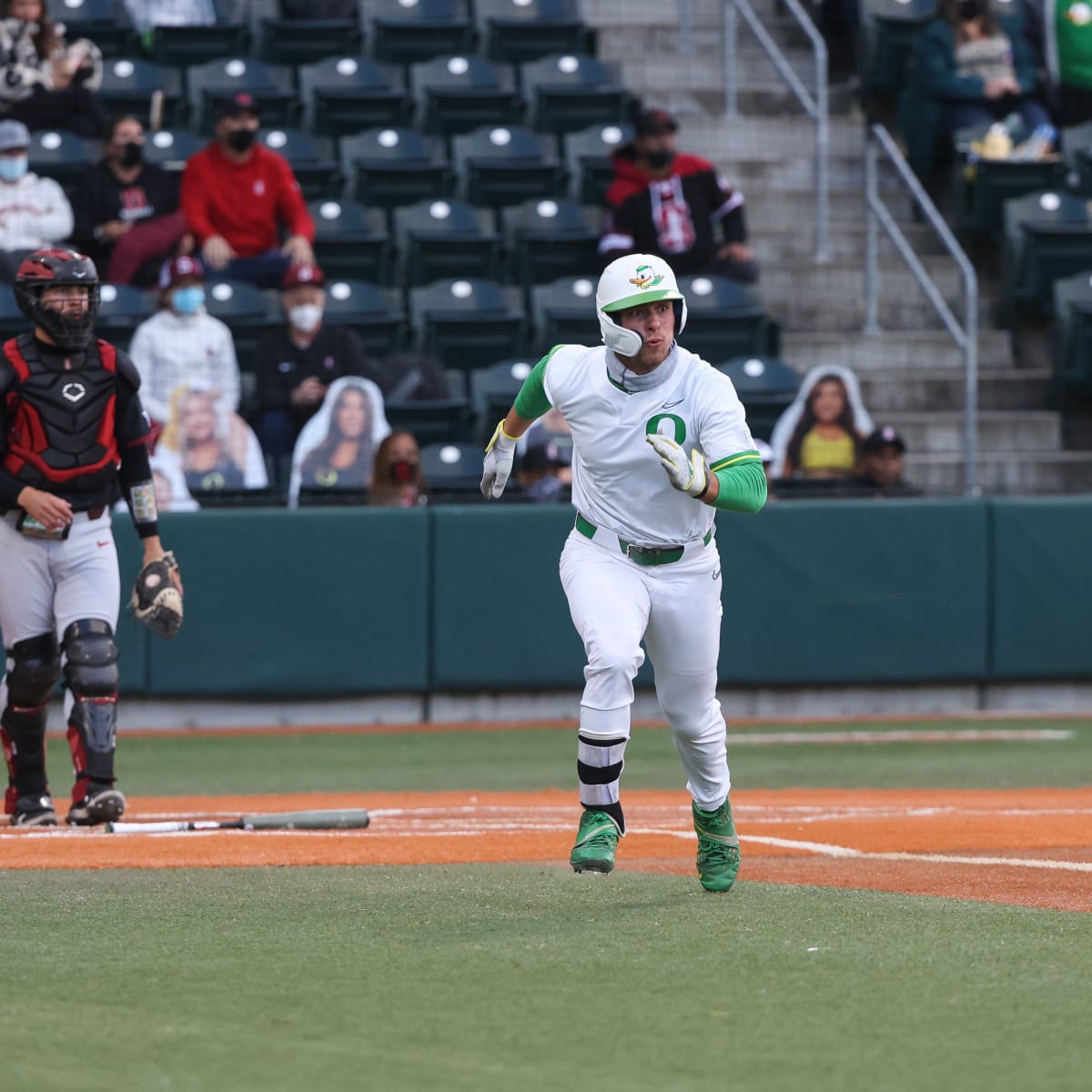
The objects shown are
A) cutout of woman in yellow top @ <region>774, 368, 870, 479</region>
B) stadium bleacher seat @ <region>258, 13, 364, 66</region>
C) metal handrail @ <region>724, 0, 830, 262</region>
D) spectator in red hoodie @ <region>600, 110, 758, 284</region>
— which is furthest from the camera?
stadium bleacher seat @ <region>258, 13, 364, 66</region>

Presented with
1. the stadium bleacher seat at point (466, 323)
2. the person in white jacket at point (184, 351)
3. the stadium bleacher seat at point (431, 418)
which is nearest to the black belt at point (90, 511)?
the person in white jacket at point (184, 351)

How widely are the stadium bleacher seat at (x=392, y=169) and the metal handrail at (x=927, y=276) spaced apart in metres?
3.68

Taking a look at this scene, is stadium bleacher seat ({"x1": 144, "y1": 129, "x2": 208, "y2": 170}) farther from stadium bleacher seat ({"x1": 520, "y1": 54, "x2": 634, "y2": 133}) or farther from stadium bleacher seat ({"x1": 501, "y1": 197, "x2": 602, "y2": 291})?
stadium bleacher seat ({"x1": 520, "y1": 54, "x2": 634, "y2": 133})

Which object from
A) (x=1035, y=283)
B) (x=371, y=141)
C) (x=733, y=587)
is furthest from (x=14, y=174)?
(x=1035, y=283)

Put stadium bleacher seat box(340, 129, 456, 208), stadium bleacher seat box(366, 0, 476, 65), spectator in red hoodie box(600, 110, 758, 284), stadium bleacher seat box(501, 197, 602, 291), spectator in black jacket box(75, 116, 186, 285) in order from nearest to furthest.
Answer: spectator in black jacket box(75, 116, 186, 285) → spectator in red hoodie box(600, 110, 758, 284) → stadium bleacher seat box(501, 197, 602, 291) → stadium bleacher seat box(340, 129, 456, 208) → stadium bleacher seat box(366, 0, 476, 65)

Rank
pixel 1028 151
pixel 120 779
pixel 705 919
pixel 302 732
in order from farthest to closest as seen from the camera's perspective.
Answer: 1. pixel 1028 151
2. pixel 302 732
3. pixel 120 779
4. pixel 705 919

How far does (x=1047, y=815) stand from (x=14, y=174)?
9.50m

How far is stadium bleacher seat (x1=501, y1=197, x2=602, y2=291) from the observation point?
1727 cm

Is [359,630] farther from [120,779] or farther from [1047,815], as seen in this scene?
[1047,815]

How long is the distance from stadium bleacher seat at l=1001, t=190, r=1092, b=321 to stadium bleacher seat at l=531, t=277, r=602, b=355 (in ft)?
12.5

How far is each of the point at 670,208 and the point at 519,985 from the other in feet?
40.1

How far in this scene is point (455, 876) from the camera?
7348mm

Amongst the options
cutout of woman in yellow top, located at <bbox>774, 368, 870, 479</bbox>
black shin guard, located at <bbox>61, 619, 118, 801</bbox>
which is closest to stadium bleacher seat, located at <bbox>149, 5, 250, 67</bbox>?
cutout of woman in yellow top, located at <bbox>774, 368, 870, 479</bbox>

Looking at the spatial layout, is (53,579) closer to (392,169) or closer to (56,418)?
(56,418)
